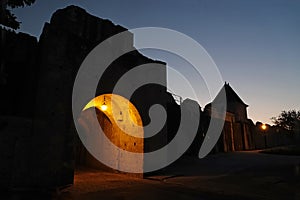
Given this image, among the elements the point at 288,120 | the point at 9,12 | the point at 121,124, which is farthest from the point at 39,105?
the point at 288,120

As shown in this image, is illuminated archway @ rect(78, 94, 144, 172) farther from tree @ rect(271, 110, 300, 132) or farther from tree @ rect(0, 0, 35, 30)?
tree @ rect(271, 110, 300, 132)

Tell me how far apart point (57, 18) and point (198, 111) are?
1232 centimetres

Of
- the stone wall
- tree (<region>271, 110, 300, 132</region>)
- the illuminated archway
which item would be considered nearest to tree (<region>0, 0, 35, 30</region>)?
the stone wall

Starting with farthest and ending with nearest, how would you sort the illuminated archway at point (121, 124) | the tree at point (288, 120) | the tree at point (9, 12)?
the tree at point (288, 120)
the illuminated archway at point (121, 124)
the tree at point (9, 12)

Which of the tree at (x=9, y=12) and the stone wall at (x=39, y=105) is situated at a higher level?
the tree at (x=9, y=12)

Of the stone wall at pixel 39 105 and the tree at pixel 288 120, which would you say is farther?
the tree at pixel 288 120

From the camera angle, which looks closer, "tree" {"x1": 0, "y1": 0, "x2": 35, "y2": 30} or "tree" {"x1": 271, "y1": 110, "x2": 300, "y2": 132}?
"tree" {"x1": 0, "y1": 0, "x2": 35, "y2": 30}

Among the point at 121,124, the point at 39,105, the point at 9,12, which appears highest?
the point at 9,12

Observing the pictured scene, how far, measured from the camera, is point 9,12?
5238 mm

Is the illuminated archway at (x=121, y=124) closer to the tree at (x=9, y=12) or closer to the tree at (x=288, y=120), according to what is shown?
the tree at (x=9, y=12)

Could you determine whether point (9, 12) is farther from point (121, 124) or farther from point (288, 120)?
point (288, 120)

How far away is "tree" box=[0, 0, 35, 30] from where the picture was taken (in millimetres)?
4989

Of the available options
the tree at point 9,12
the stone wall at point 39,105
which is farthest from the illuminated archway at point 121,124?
the tree at point 9,12

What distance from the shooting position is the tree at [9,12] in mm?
4989
